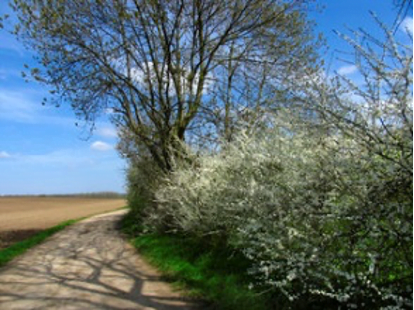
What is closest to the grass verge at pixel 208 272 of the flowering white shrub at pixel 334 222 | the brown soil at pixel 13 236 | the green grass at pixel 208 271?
the green grass at pixel 208 271

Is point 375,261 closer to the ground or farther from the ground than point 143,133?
closer to the ground

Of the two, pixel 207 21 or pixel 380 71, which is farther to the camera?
pixel 207 21

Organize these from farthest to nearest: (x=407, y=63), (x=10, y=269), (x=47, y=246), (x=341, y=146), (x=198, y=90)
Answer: (x=198, y=90)
(x=47, y=246)
(x=10, y=269)
(x=341, y=146)
(x=407, y=63)

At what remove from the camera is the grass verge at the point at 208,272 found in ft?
20.8

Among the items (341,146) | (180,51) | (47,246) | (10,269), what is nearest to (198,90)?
(180,51)

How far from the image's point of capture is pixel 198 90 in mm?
17219

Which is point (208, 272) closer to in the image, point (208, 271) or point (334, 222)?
point (208, 271)

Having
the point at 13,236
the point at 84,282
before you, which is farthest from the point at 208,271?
the point at 13,236

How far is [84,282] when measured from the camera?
8.59 metres

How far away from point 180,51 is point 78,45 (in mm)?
3856

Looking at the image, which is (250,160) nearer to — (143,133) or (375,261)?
(375,261)

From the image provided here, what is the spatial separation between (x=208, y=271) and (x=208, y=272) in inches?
2.5

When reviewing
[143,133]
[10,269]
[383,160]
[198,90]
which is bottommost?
[10,269]

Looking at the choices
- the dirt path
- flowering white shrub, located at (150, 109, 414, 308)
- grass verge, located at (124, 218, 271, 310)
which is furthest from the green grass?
flowering white shrub, located at (150, 109, 414, 308)
